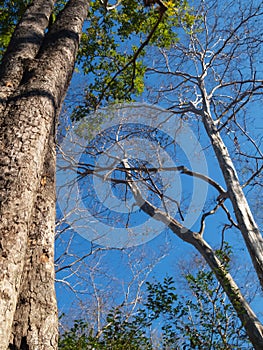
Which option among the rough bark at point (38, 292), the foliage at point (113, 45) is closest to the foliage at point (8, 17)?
the foliage at point (113, 45)

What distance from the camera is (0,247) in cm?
131

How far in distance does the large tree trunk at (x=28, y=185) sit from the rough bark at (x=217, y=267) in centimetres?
354

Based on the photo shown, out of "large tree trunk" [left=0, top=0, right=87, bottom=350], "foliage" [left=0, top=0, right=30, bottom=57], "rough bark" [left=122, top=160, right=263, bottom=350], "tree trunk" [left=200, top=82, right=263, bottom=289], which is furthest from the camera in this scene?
"foliage" [left=0, top=0, right=30, bottom=57]

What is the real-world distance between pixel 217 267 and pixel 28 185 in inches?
172

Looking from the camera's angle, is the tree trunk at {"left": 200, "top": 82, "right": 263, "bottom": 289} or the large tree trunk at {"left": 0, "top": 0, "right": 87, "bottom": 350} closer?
the large tree trunk at {"left": 0, "top": 0, "right": 87, "bottom": 350}

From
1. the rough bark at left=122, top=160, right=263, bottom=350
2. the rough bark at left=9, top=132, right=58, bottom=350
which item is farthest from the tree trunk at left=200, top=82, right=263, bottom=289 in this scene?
the rough bark at left=9, top=132, right=58, bottom=350

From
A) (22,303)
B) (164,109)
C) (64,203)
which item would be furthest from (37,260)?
(164,109)

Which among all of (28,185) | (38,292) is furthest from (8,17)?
(38,292)

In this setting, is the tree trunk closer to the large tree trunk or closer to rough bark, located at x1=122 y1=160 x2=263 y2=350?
rough bark, located at x1=122 y1=160 x2=263 y2=350

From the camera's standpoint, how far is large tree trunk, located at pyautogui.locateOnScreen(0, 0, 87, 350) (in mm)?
1346

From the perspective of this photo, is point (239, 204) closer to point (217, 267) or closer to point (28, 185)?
point (217, 267)

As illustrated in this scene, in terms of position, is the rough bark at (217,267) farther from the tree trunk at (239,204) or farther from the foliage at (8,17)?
the foliage at (8,17)

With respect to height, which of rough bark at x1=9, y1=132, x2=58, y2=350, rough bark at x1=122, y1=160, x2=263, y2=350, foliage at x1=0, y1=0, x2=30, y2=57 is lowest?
rough bark at x1=9, y1=132, x2=58, y2=350

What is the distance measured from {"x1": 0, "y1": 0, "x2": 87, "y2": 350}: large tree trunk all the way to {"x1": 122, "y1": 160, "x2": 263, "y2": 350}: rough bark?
11.6 ft
